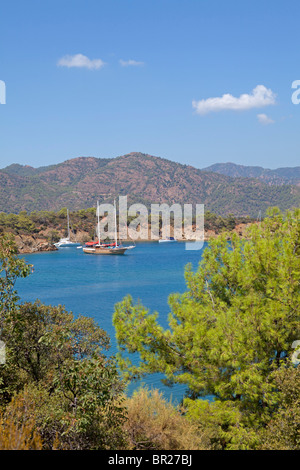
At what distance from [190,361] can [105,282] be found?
37.6 meters

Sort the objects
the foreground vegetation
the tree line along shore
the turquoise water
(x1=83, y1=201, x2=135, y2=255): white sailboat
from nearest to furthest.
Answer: the foreground vegetation < the turquoise water < (x1=83, y1=201, x2=135, y2=255): white sailboat < the tree line along shore

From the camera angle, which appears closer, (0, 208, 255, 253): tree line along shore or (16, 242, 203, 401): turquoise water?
(16, 242, 203, 401): turquoise water

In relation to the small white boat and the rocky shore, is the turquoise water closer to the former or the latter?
the rocky shore

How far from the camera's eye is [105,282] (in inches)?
1870

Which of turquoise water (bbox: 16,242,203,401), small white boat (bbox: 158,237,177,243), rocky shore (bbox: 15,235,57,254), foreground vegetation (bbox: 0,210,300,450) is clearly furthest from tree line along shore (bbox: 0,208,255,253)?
foreground vegetation (bbox: 0,210,300,450)

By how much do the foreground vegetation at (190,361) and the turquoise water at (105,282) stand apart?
6478 mm

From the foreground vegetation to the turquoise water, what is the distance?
6478mm

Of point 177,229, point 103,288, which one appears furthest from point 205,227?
point 103,288

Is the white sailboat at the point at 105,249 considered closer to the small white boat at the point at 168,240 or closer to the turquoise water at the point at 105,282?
the turquoise water at the point at 105,282

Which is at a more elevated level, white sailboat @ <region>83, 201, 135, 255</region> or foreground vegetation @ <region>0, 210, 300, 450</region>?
foreground vegetation @ <region>0, 210, 300, 450</region>

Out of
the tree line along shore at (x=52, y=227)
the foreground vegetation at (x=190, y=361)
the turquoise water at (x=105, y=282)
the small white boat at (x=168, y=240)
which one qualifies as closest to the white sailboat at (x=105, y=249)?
the turquoise water at (x=105, y=282)

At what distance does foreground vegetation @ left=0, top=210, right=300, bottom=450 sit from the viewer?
6.77m

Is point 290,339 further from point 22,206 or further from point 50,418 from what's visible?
point 22,206

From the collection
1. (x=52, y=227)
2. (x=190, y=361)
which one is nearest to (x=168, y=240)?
(x=52, y=227)
